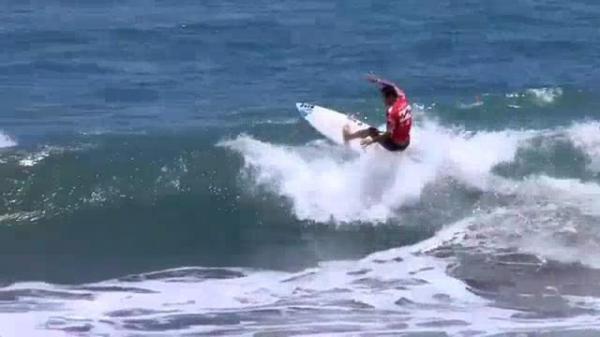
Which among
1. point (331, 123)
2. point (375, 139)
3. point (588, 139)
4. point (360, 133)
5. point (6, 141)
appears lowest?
point (375, 139)

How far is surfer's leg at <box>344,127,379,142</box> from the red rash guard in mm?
423

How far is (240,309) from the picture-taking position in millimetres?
17828

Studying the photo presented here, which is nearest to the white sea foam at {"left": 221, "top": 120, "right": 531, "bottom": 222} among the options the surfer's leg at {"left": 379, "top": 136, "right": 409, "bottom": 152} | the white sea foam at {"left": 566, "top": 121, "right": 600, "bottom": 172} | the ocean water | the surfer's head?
the ocean water

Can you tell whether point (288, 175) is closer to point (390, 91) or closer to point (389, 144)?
point (389, 144)

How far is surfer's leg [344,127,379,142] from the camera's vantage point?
20.9 meters

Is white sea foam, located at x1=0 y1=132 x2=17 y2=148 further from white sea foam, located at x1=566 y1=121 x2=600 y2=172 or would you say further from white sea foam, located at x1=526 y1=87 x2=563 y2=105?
white sea foam, located at x1=526 y1=87 x2=563 y2=105

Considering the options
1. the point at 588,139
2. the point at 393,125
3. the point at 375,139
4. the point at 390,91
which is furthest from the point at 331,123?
the point at 588,139

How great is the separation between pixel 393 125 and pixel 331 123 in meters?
1.54

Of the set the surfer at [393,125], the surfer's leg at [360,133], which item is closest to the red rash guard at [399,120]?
the surfer at [393,125]

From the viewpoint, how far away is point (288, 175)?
21906 mm

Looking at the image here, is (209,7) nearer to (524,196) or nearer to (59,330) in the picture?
(524,196)

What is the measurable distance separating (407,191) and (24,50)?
28.8 ft

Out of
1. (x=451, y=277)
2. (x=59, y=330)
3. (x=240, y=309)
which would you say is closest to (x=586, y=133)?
(x=451, y=277)

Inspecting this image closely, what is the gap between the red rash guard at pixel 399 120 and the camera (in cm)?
2014
